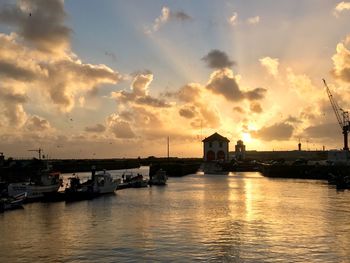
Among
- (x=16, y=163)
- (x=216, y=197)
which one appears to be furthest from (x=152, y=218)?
(x=16, y=163)

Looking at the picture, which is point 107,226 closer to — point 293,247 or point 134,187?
point 293,247

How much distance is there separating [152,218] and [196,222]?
635 centimetres

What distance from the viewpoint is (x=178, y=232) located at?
4597 cm

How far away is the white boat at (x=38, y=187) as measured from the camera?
75.7 metres

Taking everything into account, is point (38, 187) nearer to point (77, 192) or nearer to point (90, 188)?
point (77, 192)

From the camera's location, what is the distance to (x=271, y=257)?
35250 millimetres

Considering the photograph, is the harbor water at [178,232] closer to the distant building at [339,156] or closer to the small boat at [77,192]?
the small boat at [77,192]

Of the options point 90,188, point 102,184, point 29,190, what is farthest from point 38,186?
point 102,184

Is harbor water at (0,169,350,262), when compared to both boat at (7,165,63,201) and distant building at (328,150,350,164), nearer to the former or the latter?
boat at (7,165,63,201)

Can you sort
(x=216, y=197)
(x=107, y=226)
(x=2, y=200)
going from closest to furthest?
1. (x=107, y=226)
2. (x=2, y=200)
3. (x=216, y=197)

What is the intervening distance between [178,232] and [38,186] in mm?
40744

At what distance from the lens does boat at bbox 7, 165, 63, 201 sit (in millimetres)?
75700

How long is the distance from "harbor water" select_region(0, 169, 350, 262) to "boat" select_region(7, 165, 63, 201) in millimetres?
5324

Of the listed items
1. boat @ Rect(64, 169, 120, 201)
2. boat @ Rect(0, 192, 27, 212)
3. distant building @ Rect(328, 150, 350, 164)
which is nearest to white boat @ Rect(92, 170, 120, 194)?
boat @ Rect(64, 169, 120, 201)
